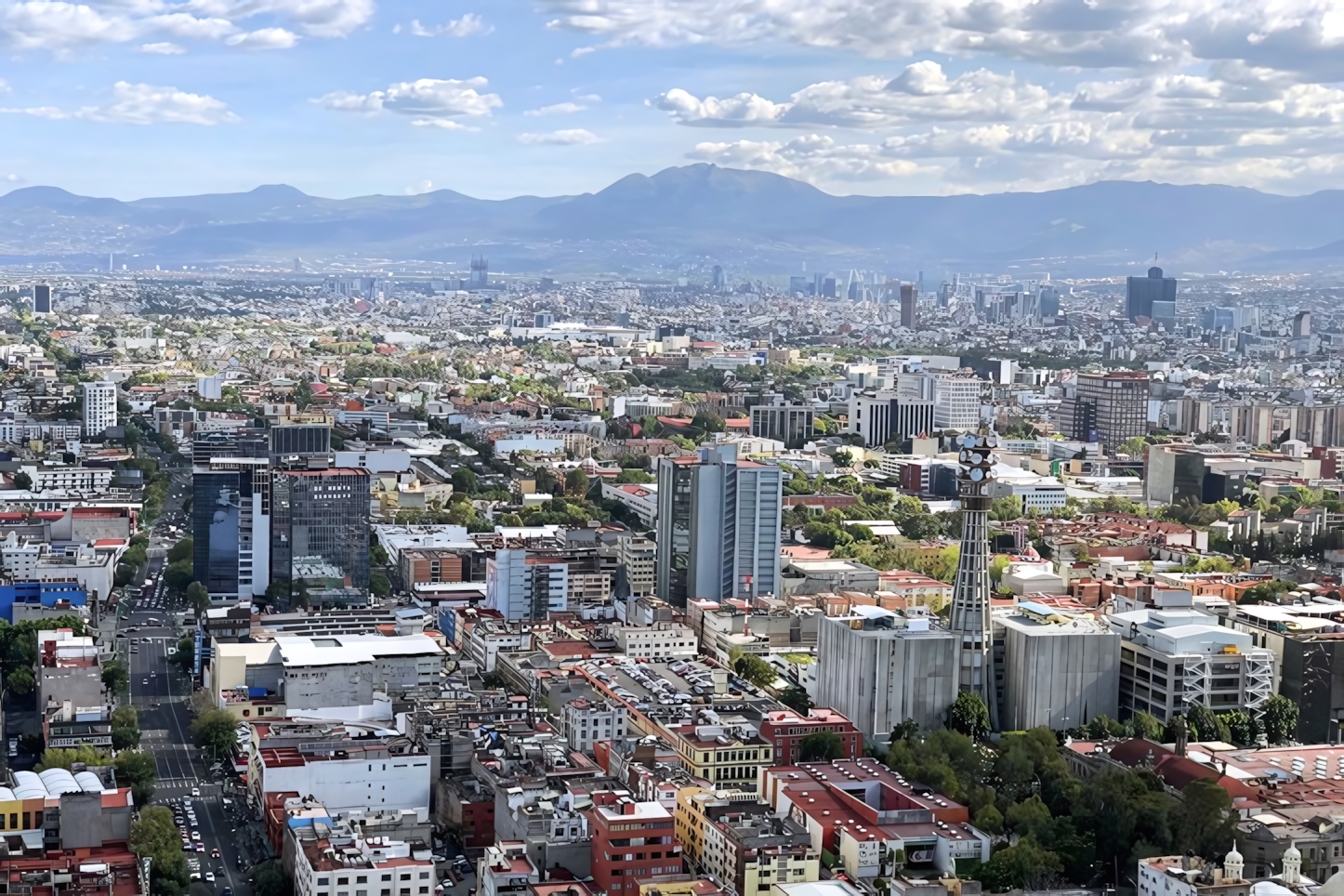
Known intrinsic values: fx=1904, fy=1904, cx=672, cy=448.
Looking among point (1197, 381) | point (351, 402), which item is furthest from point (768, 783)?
point (1197, 381)

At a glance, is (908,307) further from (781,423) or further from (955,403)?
(781,423)

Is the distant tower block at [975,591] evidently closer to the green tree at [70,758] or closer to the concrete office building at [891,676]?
the concrete office building at [891,676]

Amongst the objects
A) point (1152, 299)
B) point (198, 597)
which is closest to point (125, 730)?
point (198, 597)

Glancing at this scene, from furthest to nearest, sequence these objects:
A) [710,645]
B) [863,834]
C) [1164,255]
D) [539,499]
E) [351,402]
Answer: [1164,255] < [351,402] < [539,499] < [710,645] < [863,834]

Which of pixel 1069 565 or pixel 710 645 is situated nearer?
pixel 710 645

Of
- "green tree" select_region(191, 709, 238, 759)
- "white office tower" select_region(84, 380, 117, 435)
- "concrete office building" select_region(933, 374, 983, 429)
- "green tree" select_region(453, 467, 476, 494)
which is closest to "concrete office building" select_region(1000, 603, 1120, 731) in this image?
"green tree" select_region(191, 709, 238, 759)

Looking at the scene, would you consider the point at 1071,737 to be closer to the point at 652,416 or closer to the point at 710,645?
the point at 710,645
